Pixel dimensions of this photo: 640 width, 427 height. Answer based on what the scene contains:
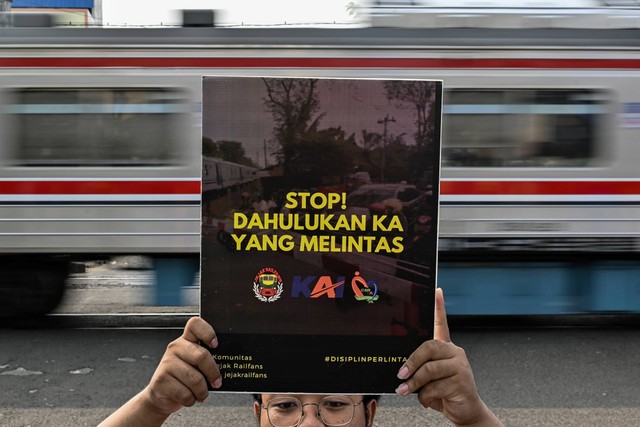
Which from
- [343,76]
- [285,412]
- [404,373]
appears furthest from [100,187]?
[404,373]

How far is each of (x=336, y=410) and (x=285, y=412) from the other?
0.12m

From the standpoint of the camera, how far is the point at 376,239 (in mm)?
1570

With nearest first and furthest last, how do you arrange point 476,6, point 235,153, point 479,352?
point 235,153
point 479,352
point 476,6

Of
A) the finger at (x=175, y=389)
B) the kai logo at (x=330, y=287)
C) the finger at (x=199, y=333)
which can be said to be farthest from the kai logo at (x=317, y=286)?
the finger at (x=175, y=389)

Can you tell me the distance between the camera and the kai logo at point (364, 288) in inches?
62.4

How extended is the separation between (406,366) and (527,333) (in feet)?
19.9

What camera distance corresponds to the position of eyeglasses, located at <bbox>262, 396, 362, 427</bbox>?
1691mm

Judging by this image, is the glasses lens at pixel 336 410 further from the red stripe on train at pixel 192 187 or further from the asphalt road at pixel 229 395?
the red stripe on train at pixel 192 187

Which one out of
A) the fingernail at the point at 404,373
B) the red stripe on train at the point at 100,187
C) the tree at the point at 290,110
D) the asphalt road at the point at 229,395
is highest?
the tree at the point at 290,110

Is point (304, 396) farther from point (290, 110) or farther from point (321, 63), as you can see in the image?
point (321, 63)

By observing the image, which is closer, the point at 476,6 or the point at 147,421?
the point at 147,421

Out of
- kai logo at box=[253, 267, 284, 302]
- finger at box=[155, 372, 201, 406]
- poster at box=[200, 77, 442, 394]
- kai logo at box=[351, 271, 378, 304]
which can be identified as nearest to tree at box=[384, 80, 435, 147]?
poster at box=[200, 77, 442, 394]

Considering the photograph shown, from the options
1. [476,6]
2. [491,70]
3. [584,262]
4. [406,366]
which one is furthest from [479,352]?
[406,366]

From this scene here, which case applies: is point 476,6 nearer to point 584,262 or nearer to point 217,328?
point 584,262
